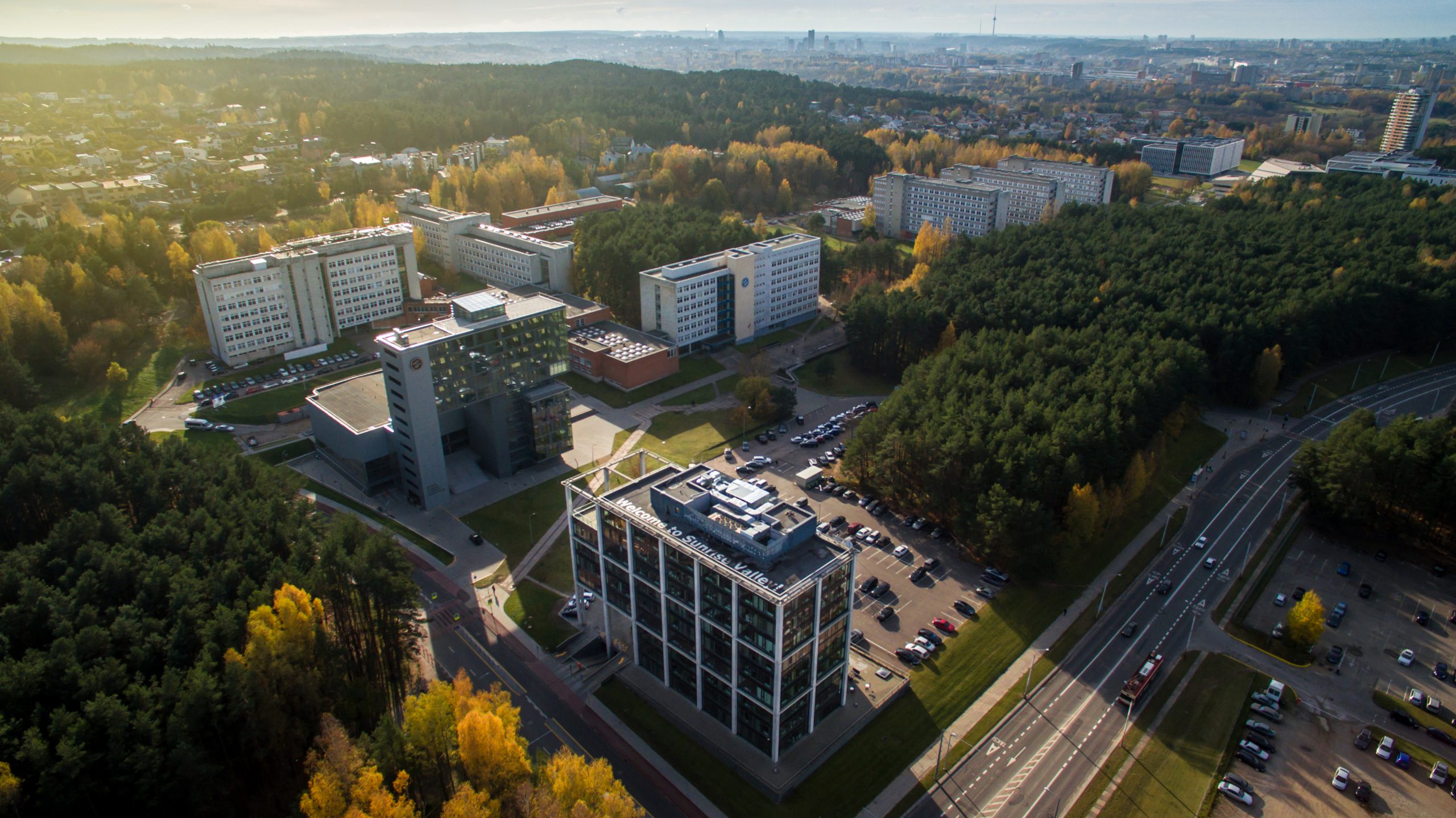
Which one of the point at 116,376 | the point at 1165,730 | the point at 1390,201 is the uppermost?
the point at 1390,201

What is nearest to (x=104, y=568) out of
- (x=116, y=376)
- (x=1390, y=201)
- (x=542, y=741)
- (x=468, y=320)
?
(x=542, y=741)

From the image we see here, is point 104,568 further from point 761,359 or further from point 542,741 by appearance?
point 761,359

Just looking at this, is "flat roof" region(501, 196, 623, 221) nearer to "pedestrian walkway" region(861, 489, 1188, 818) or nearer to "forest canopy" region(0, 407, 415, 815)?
"forest canopy" region(0, 407, 415, 815)

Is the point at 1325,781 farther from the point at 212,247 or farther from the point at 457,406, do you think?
the point at 212,247

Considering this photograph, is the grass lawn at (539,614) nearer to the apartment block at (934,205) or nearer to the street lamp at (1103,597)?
the street lamp at (1103,597)

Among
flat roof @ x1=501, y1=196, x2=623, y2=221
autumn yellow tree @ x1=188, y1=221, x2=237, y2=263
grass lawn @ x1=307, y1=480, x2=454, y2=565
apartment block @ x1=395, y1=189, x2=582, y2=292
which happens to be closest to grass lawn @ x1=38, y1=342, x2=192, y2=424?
autumn yellow tree @ x1=188, y1=221, x2=237, y2=263

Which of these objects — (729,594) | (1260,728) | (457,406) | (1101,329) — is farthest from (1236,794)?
(457,406)
